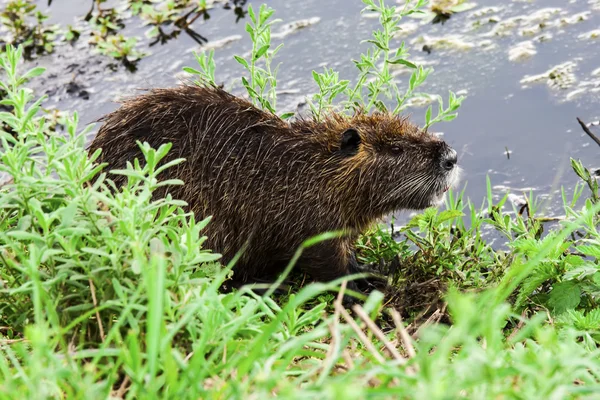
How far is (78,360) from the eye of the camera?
84.9 inches

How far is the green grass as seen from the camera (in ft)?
5.84

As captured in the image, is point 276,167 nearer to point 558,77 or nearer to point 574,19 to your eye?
point 558,77

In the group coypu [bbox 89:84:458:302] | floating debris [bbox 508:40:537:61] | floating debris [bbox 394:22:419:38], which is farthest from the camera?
floating debris [bbox 394:22:419:38]

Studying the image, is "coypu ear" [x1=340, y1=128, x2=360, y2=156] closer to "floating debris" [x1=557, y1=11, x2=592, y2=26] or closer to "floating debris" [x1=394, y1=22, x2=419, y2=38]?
"floating debris" [x1=394, y1=22, x2=419, y2=38]

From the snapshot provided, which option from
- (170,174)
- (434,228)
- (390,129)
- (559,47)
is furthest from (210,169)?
(559,47)

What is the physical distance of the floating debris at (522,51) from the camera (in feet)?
17.4

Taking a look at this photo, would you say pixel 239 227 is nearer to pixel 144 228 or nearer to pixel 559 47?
pixel 144 228

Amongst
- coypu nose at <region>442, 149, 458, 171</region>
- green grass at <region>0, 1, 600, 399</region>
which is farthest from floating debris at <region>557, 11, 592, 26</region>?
green grass at <region>0, 1, 600, 399</region>

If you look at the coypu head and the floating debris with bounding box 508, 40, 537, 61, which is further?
the floating debris with bounding box 508, 40, 537, 61

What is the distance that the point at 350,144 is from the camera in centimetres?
373

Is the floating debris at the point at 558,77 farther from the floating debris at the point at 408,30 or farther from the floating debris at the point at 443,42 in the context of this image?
the floating debris at the point at 408,30

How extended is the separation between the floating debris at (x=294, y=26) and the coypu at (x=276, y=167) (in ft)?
7.35

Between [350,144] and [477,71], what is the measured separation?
1.89 m

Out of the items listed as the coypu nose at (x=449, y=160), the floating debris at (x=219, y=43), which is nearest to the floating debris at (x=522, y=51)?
the coypu nose at (x=449, y=160)
